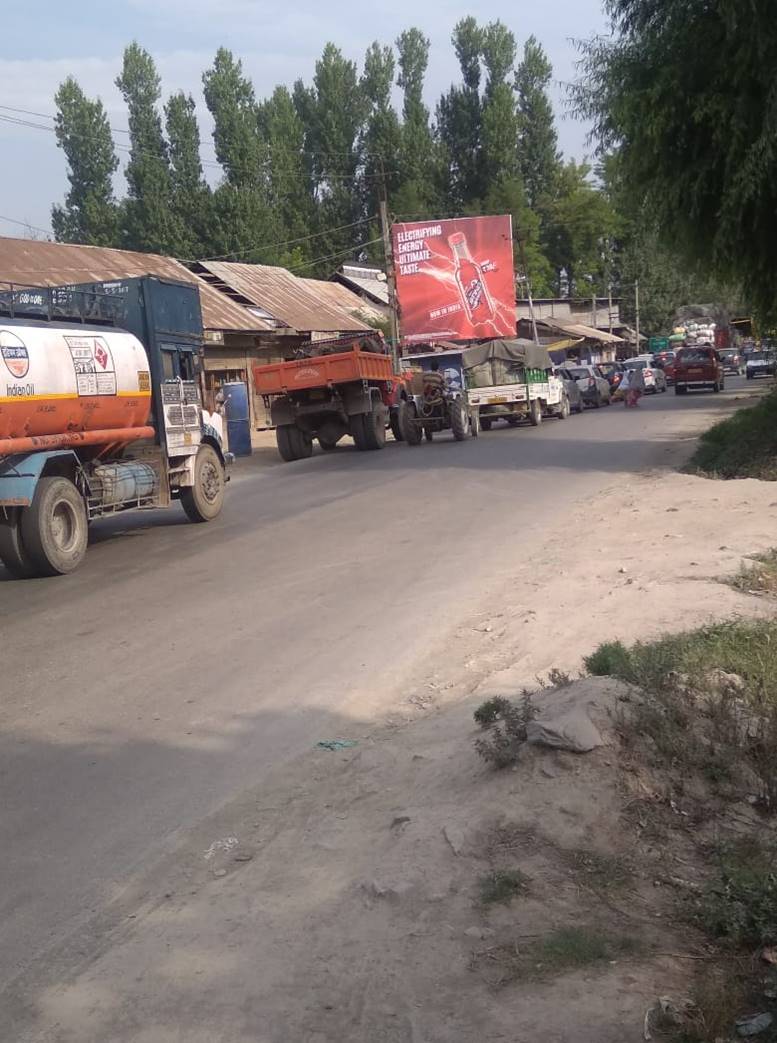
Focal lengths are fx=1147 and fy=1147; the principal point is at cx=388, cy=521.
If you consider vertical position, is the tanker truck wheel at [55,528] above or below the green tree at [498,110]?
below

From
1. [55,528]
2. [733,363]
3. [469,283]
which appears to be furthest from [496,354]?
[733,363]

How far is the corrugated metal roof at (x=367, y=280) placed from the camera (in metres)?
56.4

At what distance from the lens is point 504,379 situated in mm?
30328

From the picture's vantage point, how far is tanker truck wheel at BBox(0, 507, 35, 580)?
39.3 ft

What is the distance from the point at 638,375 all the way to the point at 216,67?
30721 millimetres

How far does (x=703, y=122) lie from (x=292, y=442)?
1364cm

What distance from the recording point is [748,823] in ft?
Answer: 15.4

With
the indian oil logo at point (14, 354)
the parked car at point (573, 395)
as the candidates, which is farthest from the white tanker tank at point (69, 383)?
the parked car at point (573, 395)

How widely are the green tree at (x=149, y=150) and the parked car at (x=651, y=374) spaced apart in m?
24.1

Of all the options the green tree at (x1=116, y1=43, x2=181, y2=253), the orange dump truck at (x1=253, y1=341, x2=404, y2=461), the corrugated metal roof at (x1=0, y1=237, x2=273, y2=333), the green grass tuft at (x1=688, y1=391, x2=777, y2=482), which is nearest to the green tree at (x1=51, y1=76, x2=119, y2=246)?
the green tree at (x1=116, y1=43, x2=181, y2=253)

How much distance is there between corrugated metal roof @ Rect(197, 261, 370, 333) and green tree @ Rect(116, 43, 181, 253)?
12619 mm

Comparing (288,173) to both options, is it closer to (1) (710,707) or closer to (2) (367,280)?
(2) (367,280)

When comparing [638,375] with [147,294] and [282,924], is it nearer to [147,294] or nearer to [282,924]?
[147,294]

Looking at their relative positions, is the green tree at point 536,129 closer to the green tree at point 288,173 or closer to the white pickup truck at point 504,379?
the green tree at point 288,173
